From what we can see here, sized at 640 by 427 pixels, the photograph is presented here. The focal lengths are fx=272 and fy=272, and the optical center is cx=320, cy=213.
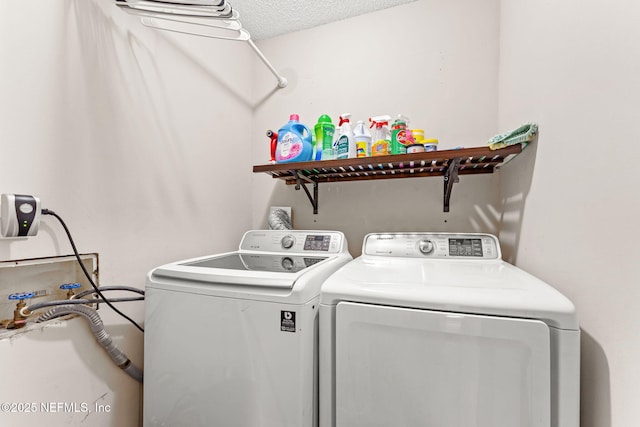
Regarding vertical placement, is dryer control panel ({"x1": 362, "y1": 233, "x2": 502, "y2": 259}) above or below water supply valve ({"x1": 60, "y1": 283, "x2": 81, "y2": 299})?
above

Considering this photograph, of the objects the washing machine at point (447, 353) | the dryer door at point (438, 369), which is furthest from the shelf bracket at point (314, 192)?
the dryer door at point (438, 369)

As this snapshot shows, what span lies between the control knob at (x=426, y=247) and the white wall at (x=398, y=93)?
26cm

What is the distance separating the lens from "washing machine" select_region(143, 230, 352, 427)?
0.85 m

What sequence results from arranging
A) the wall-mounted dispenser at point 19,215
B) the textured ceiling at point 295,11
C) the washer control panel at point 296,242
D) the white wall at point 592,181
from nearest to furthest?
1. the white wall at point 592,181
2. the wall-mounted dispenser at point 19,215
3. the washer control panel at point 296,242
4. the textured ceiling at point 295,11

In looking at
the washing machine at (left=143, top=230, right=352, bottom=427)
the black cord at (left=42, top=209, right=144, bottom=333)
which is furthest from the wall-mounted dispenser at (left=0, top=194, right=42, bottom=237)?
the washing machine at (left=143, top=230, right=352, bottom=427)

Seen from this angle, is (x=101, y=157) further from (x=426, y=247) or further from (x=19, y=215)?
(x=426, y=247)

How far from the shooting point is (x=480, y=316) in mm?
708

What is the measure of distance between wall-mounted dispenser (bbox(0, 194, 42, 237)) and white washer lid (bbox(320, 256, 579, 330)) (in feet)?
3.04

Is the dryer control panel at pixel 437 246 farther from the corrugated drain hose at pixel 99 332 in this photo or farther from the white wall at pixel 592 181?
the corrugated drain hose at pixel 99 332

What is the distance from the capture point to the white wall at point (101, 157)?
865mm

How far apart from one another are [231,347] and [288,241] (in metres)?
0.73

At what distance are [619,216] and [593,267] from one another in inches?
6.4

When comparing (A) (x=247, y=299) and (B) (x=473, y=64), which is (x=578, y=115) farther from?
(A) (x=247, y=299)

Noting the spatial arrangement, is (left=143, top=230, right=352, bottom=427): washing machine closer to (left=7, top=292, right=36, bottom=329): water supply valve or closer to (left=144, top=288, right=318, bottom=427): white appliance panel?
(left=144, top=288, right=318, bottom=427): white appliance panel
